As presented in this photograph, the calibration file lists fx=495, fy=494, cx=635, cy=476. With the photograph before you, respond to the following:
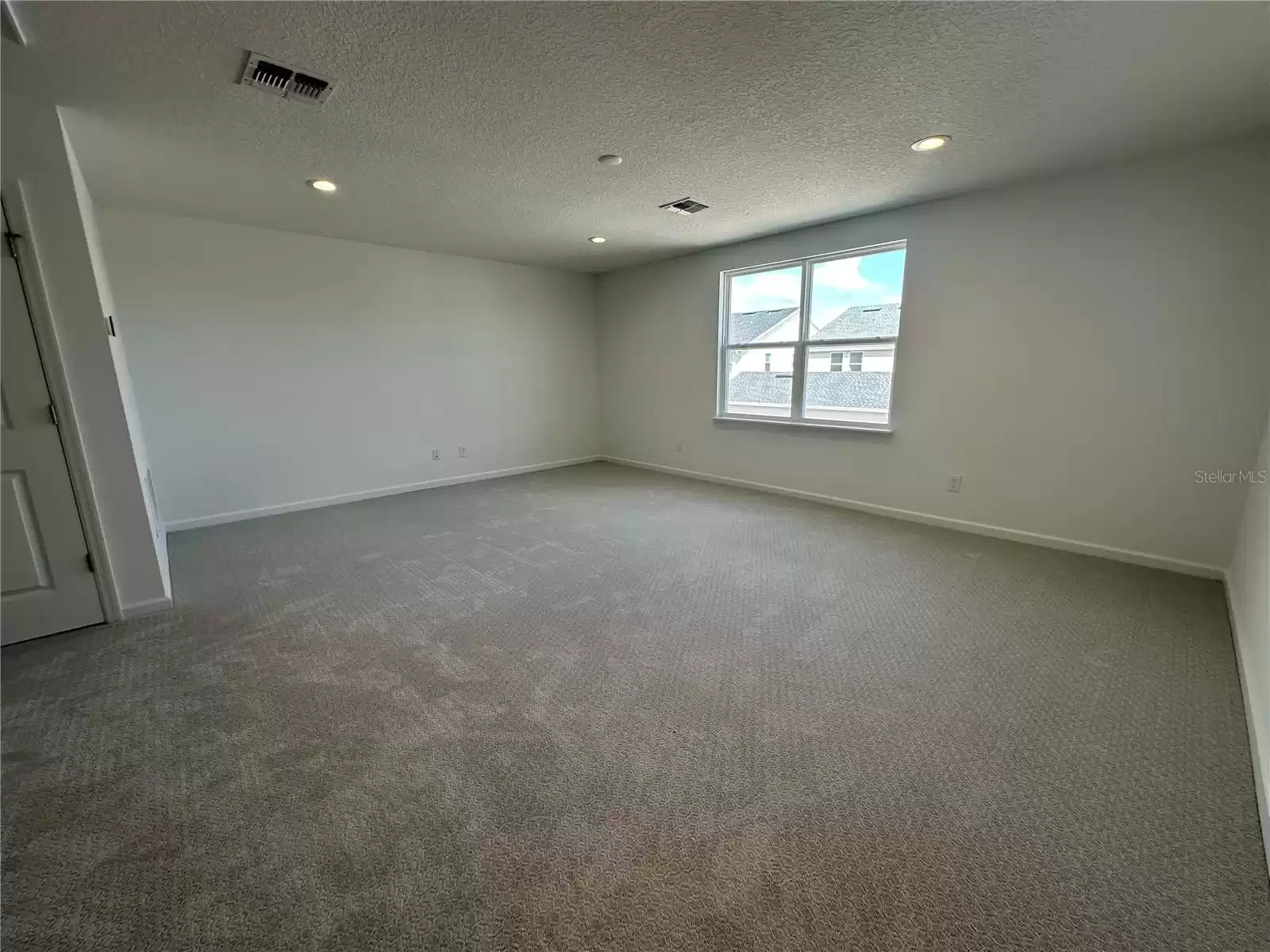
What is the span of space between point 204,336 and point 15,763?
138 inches

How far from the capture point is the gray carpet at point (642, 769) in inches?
46.1

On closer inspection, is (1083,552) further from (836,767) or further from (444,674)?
(444,674)

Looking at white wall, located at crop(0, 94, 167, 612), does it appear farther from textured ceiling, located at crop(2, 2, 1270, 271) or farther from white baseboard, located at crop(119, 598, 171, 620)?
textured ceiling, located at crop(2, 2, 1270, 271)

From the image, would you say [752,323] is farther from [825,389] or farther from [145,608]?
[145,608]

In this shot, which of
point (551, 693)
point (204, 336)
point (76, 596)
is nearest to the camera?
point (551, 693)

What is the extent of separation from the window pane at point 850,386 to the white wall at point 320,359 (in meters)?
3.17

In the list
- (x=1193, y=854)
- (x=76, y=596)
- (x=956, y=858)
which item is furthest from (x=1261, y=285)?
(x=76, y=596)

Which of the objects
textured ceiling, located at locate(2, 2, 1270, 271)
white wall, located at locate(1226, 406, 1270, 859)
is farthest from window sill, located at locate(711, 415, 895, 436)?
white wall, located at locate(1226, 406, 1270, 859)

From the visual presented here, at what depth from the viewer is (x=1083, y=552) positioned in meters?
3.33

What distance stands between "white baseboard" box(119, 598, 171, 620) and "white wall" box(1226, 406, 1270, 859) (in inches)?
175

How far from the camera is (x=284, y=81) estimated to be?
2049 mm

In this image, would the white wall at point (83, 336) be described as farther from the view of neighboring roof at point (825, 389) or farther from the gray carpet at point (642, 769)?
the view of neighboring roof at point (825, 389)

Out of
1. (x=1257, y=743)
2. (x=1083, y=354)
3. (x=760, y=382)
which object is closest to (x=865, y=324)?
(x=760, y=382)

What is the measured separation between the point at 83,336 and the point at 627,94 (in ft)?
9.22
